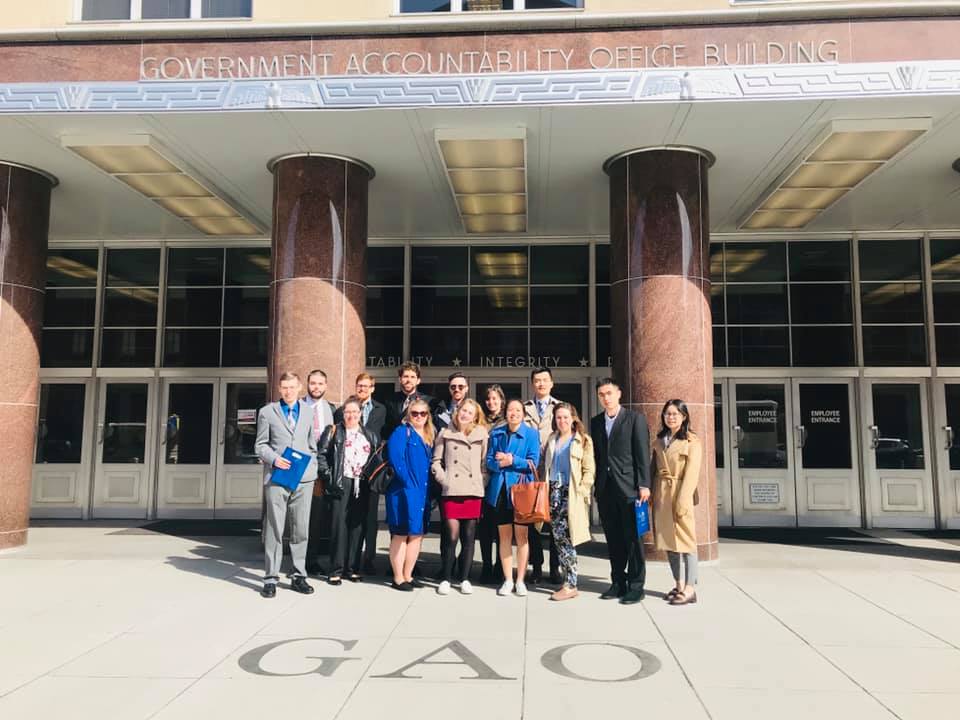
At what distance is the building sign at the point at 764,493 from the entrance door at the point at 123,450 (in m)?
9.29

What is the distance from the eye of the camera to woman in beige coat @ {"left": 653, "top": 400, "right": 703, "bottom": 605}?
6023 millimetres

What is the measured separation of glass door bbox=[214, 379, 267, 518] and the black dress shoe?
206 inches

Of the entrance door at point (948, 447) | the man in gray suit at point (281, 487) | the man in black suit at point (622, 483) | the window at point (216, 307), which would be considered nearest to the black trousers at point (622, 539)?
the man in black suit at point (622, 483)

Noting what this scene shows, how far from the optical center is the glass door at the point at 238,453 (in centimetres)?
1148

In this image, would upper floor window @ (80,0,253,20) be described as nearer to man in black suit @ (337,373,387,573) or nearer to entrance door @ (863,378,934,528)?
man in black suit @ (337,373,387,573)

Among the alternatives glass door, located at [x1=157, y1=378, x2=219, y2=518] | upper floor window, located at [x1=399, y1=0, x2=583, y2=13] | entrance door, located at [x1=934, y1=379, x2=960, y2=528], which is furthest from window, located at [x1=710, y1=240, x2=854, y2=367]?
glass door, located at [x1=157, y1=378, x2=219, y2=518]

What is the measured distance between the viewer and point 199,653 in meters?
4.75

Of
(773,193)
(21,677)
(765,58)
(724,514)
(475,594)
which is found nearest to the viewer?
(21,677)

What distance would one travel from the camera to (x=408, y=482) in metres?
6.44

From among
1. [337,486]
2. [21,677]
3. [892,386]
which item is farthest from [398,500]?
[892,386]

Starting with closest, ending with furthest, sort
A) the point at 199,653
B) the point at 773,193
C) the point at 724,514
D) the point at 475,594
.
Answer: the point at 199,653 → the point at 475,594 → the point at 773,193 → the point at 724,514

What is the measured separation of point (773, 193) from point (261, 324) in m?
7.80

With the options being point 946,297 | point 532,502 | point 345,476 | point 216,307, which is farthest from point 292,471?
point 946,297

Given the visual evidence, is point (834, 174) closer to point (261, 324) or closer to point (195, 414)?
point (261, 324)
